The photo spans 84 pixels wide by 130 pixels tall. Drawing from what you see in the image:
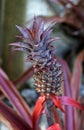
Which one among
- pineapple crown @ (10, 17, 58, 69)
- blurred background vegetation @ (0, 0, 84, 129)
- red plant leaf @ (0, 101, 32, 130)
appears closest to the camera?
pineapple crown @ (10, 17, 58, 69)

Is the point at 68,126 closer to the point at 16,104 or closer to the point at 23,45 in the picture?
the point at 16,104

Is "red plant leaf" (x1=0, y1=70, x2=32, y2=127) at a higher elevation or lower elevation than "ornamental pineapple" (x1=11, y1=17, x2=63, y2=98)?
lower

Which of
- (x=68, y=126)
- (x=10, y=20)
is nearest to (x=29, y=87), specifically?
(x=10, y=20)

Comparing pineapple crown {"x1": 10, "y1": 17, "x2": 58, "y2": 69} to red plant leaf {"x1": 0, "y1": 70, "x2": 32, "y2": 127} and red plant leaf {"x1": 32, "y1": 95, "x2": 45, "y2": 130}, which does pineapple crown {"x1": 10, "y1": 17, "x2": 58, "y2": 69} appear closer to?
red plant leaf {"x1": 32, "y1": 95, "x2": 45, "y2": 130}

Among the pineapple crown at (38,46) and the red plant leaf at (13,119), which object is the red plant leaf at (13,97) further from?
the pineapple crown at (38,46)

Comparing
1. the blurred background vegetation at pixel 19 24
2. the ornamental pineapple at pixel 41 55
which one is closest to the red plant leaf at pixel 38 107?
the ornamental pineapple at pixel 41 55

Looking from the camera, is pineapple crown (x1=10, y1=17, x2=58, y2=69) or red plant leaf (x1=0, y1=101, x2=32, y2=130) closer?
pineapple crown (x1=10, y1=17, x2=58, y2=69)

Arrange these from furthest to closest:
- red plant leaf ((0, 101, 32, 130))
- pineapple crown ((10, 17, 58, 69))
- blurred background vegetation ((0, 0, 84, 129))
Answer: blurred background vegetation ((0, 0, 84, 129))
red plant leaf ((0, 101, 32, 130))
pineapple crown ((10, 17, 58, 69))

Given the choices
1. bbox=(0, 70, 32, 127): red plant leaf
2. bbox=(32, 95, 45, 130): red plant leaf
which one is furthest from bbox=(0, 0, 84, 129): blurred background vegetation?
bbox=(32, 95, 45, 130): red plant leaf

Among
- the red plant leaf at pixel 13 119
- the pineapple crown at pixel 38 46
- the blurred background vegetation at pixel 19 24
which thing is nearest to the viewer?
the pineapple crown at pixel 38 46
